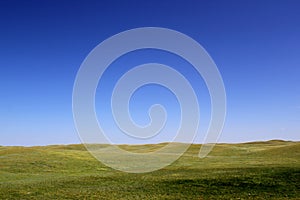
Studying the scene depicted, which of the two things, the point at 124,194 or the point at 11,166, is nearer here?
the point at 124,194

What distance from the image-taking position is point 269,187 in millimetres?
34344

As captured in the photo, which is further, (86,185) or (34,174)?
(34,174)

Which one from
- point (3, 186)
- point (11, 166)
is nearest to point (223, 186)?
point (3, 186)

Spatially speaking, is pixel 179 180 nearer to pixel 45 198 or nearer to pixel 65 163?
pixel 45 198

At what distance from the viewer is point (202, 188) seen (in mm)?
35219

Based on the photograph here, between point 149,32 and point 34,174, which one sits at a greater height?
point 149,32

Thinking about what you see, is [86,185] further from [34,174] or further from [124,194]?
[34,174]

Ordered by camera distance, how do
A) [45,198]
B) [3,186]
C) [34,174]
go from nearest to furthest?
1. [45,198]
2. [3,186]
3. [34,174]

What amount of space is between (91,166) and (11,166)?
14386mm

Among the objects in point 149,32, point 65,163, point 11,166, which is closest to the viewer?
point 149,32

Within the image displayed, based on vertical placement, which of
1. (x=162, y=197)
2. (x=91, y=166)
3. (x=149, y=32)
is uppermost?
(x=149, y=32)

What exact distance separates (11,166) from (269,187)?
44.7 metres

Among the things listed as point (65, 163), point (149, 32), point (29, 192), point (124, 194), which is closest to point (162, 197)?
point (124, 194)

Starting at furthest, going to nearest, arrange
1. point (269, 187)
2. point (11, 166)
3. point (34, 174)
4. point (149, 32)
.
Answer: point (11, 166) < point (34, 174) < point (149, 32) < point (269, 187)
